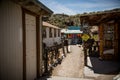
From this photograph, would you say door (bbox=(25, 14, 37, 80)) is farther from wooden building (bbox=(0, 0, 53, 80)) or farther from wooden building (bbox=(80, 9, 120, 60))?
wooden building (bbox=(80, 9, 120, 60))

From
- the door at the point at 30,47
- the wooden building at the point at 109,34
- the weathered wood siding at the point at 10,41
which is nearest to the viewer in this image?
the weathered wood siding at the point at 10,41

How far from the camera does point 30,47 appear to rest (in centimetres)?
791

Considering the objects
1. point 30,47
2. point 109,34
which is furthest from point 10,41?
point 109,34

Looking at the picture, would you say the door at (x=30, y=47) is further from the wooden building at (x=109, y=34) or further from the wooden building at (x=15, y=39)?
the wooden building at (x=109, y=34)

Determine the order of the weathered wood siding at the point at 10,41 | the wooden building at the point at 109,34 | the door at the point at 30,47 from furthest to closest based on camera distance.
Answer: the wooden building at the point at 109,34, the door at the point at 30,47, the weathered wood siding at the point at 10,41

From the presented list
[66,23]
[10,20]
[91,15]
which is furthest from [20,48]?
[66,23]

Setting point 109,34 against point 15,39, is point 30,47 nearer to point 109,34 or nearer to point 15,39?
point 15,39

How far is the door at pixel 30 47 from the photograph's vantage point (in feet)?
24.7

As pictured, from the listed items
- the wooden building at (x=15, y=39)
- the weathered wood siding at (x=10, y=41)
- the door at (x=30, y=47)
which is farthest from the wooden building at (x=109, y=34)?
the weathered wood siding at (x=10, y=41)

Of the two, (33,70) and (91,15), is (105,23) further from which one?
(33,70)

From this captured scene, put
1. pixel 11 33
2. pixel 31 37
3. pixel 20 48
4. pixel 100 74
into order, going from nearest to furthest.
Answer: pixel 11 33 < pixel 20 48 < pixel 31 37 < pixel 100 74

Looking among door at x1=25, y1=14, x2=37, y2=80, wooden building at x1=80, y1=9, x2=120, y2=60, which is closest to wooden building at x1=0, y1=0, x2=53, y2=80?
door at x1=25, y1=14, x2=37, y2=80

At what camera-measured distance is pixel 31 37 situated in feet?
26.5

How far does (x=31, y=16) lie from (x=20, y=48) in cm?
195
